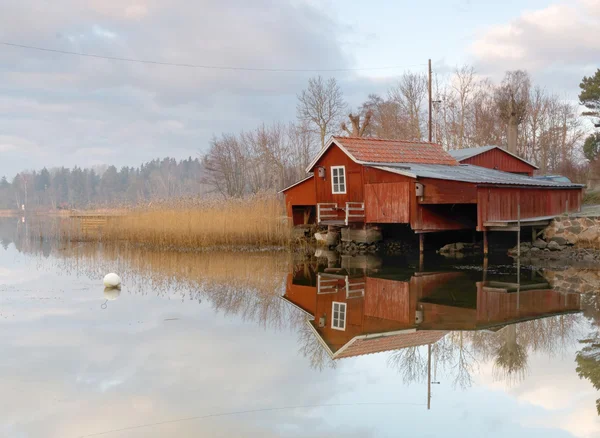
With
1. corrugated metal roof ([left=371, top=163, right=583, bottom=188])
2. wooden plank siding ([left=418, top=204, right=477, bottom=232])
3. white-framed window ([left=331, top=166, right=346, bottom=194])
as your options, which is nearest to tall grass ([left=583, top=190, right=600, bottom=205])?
corrugated metal roof ([left=371, top=163, right=583, bottom=188])

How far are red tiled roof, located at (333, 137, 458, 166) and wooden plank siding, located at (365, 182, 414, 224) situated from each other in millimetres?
1374

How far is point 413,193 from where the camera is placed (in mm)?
21672

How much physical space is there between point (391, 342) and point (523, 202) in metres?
14.9

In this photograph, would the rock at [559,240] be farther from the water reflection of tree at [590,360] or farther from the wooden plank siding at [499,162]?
the water reflection of tree at [590,360]

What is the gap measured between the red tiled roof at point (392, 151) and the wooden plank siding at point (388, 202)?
4.51 feet

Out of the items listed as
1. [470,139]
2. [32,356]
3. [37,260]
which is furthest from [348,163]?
[470,139]

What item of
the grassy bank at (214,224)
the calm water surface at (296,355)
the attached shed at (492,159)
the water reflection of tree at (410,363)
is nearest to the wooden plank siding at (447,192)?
the calm water surface at (296,355)

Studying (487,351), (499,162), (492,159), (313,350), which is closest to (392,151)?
(492,159)

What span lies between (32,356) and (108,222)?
19.4 metres

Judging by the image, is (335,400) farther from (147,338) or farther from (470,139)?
(470,139)

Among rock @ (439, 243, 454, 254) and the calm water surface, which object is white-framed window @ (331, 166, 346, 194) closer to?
rock @ (439, 243, 454, 254)

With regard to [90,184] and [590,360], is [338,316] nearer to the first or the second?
[590,360]

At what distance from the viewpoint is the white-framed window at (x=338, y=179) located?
24625mm

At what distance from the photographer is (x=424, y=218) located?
21.9 m
